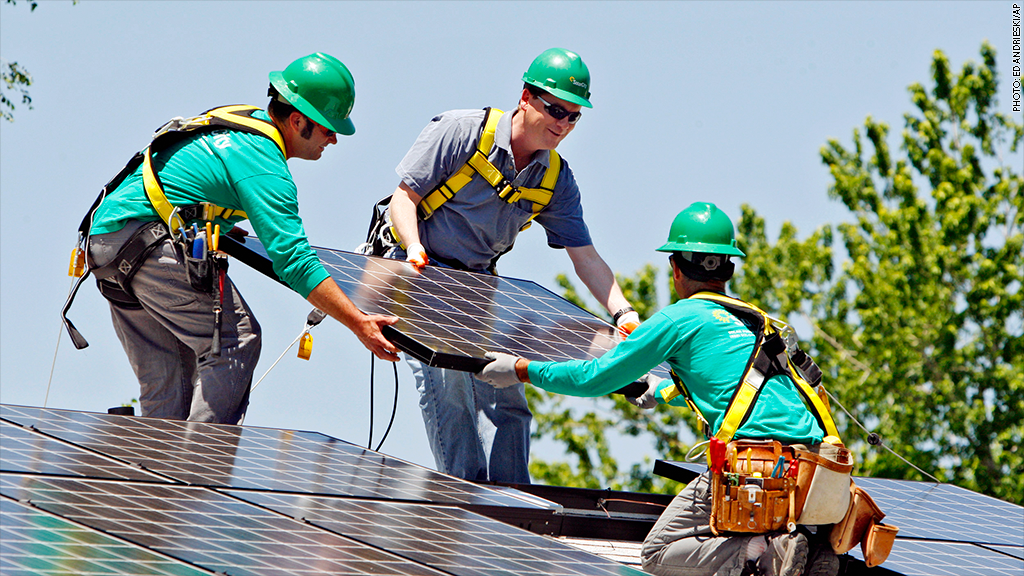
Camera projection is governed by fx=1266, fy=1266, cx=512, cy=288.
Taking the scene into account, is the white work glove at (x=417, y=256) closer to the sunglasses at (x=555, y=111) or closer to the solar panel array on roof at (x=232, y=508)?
the sunglasses at (x=555, y=111)

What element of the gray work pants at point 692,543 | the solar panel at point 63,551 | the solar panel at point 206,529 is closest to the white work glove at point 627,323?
the gray work pants at point 692,543

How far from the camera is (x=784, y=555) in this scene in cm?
568

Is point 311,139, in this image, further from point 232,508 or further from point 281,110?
point 232,508

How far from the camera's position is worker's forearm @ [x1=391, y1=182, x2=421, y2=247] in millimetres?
8039

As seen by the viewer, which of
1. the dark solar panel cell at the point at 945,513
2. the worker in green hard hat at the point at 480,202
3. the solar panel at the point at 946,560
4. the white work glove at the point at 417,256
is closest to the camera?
the solar panel at the point at 946,560

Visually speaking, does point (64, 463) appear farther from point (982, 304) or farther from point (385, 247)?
point (982, 304)

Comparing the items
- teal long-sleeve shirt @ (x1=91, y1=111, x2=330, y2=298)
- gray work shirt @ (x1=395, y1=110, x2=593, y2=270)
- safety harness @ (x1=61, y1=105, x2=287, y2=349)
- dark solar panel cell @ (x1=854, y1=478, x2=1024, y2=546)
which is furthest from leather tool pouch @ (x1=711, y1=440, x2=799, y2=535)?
gray work shirt @ (x1=395, y1=110, x2=593, y2=270)

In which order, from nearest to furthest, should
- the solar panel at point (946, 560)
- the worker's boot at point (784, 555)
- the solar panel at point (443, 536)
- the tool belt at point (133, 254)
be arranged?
the solar panel at point (443, 536) < the worker's boot at point (784, 555) < the solar panel at point (946, 560) < the tool belt at point (133, 254)

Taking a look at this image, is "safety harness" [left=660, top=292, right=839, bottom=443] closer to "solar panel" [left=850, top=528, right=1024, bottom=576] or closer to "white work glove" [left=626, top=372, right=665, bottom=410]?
"white work glove" [left=626, top=372, right=665, bottom=410]

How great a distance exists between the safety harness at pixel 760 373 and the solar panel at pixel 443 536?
1109 millimetres

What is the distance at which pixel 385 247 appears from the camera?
863 cm

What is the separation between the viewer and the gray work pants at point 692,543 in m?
5.80

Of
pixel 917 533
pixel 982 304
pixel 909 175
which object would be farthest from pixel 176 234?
pixel 909 175

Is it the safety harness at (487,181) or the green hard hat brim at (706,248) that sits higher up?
the safety harness at (487,181)
